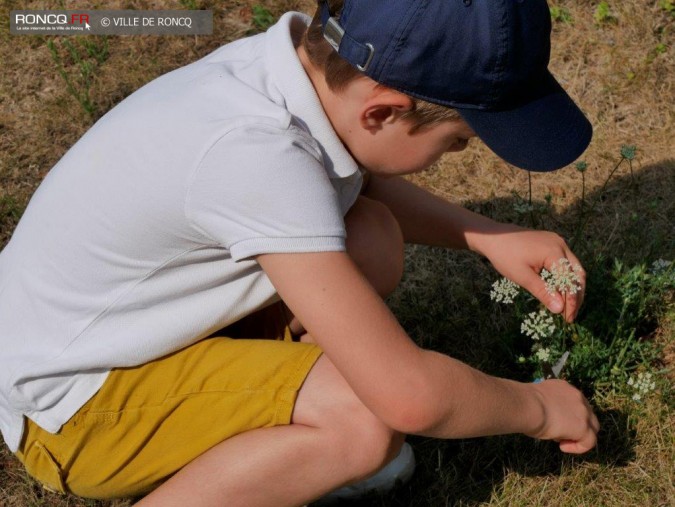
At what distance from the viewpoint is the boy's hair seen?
1.78m

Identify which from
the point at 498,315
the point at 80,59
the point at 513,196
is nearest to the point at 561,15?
the point at 513,196

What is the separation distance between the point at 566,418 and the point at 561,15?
2.22 metres

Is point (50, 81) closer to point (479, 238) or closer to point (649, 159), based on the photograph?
point (479, 238)

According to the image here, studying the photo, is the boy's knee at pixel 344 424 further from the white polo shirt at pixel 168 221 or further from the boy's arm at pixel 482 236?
the boy's arm at pixel 482 236

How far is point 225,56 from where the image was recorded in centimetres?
203

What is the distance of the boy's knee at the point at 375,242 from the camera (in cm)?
222

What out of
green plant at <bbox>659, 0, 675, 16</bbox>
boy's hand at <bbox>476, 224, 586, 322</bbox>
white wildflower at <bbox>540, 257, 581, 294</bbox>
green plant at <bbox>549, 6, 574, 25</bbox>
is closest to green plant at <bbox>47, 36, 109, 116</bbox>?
green plant at <bbox>549, 6, 574, 25</bbox>

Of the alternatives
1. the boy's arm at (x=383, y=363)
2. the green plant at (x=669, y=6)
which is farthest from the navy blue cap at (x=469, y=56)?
the green plant at (x=669, y=6)

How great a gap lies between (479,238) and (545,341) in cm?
37

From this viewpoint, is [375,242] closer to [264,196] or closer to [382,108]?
[382,108]

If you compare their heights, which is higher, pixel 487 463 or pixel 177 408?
pixel 177 408

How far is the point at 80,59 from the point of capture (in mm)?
3826

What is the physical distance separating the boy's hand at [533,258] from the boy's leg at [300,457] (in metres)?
0.59

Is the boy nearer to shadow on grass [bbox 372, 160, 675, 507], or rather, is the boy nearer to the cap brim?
the cap brim
